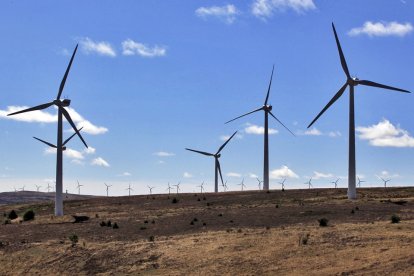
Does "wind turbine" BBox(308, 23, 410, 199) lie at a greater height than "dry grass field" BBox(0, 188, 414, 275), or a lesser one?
greater

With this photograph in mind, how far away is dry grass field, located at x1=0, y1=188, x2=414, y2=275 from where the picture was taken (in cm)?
5199

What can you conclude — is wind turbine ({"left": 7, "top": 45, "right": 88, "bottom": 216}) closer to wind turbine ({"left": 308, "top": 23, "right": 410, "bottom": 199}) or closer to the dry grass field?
the dry grass field

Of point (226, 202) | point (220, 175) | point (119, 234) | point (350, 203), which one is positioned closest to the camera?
point (119, 234)

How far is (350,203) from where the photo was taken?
9625 centimetres

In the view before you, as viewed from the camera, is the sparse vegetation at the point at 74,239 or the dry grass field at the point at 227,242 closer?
the dry grass field at the point at 227,242

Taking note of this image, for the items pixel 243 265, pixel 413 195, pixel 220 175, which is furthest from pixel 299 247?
pixel 220 175

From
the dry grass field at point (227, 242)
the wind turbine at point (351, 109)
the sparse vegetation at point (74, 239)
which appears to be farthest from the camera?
the wind turbine at point (351, 109)

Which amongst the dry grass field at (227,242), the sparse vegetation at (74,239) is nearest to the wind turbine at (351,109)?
the dry grass field at (227,242)

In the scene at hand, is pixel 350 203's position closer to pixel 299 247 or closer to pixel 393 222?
pixel 393 222

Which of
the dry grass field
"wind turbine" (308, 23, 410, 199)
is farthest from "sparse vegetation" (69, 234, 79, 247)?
"wind turbine" (308, 23, 410, 199)

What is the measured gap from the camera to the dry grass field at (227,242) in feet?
171

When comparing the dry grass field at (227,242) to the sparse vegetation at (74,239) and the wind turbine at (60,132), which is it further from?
the wind turbine at (60,132)

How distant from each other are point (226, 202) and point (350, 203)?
3035cm

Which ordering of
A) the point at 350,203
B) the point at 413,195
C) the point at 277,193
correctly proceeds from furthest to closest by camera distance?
1. the point at 277,193
2. the point at 413,195
3. the point at 350,203
